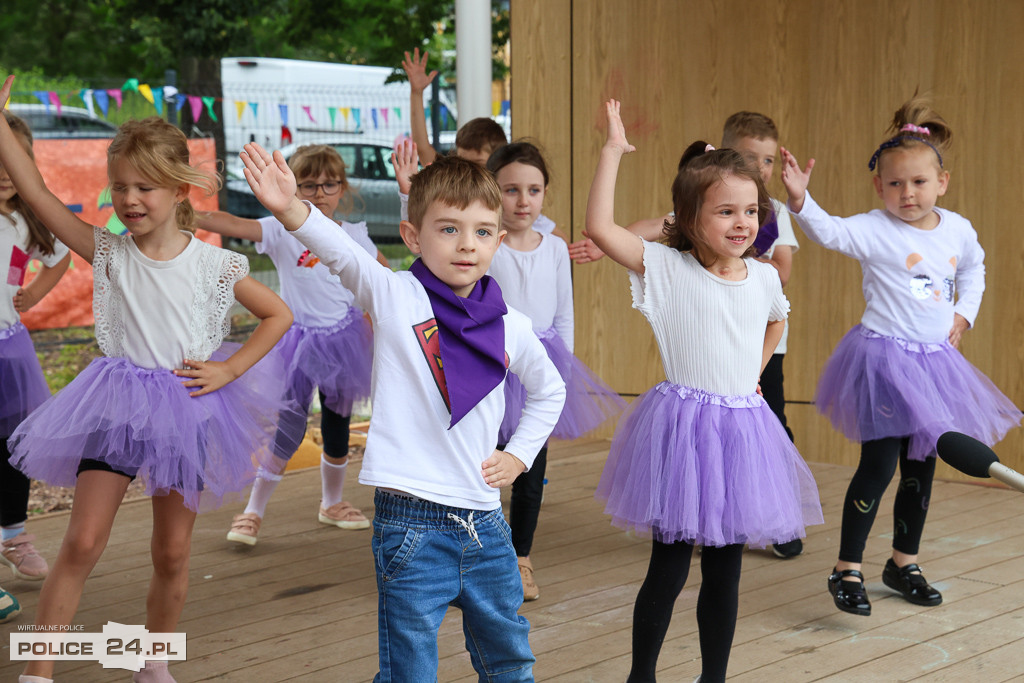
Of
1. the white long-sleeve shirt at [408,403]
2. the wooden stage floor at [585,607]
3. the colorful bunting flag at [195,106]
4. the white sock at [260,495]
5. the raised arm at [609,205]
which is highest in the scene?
the colorful bunting flag at [195,106]

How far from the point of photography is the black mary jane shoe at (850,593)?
374 centimetres

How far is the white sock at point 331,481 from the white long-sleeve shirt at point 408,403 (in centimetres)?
241

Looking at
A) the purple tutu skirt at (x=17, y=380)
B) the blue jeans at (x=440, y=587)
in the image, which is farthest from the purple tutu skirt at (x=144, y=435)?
the blue jeans at (x=440, y=587)

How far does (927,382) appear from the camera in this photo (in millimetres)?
3785

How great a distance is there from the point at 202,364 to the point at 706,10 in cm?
409

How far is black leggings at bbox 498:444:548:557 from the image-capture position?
391 centimetres

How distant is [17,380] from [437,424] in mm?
2046

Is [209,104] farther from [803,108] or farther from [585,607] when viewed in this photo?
[585,607]

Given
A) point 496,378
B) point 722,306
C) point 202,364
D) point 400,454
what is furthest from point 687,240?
point 202,364

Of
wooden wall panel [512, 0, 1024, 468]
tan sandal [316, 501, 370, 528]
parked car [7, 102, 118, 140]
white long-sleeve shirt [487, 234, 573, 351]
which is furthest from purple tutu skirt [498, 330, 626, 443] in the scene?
parked car [7, 102, 118, 140]

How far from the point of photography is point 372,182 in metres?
10.9

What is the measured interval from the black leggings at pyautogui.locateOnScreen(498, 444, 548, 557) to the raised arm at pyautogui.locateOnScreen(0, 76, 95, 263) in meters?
1.59

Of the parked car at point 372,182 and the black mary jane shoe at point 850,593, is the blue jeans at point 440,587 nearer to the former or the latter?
the black mary jane shoe at point 850,593

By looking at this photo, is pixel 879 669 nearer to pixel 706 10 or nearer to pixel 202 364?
pixel 202 364
